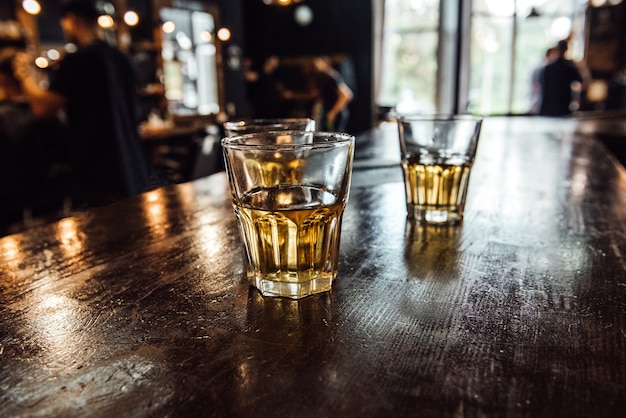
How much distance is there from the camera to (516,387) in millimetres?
395

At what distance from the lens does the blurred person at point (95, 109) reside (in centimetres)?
249

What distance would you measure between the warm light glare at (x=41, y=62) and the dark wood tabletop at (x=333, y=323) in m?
4.93

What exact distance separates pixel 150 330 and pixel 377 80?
340 inches

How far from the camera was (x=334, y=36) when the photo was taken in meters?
8.09

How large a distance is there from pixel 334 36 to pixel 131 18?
10.4 ft

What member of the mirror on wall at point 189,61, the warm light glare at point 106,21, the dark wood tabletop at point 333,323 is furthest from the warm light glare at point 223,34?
the dark wood tabletop at point 333,323

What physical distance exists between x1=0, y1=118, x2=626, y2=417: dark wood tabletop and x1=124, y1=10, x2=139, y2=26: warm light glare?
590 cm

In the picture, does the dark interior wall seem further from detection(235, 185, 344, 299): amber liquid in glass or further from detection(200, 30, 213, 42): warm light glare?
detection(235, 185, 344, 299): amber liquid in glass

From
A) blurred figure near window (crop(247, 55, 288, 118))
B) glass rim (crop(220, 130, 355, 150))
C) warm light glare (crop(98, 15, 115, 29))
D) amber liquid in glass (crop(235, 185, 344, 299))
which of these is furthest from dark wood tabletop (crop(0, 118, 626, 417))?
blurred figure near window (crop(247, 55, 288, 118))

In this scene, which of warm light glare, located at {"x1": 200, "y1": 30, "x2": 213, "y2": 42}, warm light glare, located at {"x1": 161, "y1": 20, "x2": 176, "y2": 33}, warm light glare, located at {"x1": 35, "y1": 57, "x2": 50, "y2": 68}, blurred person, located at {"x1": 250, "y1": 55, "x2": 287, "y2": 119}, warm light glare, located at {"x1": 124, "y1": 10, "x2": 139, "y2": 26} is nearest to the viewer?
warm light glare, located at {"x1": 35, "y1": 57, "x2": 50, "y2": 68}

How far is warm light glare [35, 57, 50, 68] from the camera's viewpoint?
200 inches

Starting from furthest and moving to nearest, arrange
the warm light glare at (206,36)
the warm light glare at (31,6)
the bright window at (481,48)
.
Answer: the bright window at (481,48)
the warm light glare at (206,36)
the warm light glare at (31,6)

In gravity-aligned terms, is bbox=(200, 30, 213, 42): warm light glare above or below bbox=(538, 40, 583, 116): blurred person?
above

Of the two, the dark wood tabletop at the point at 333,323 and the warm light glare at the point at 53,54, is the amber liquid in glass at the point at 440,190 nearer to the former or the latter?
the dark wood tabletop at the point at 333,323
